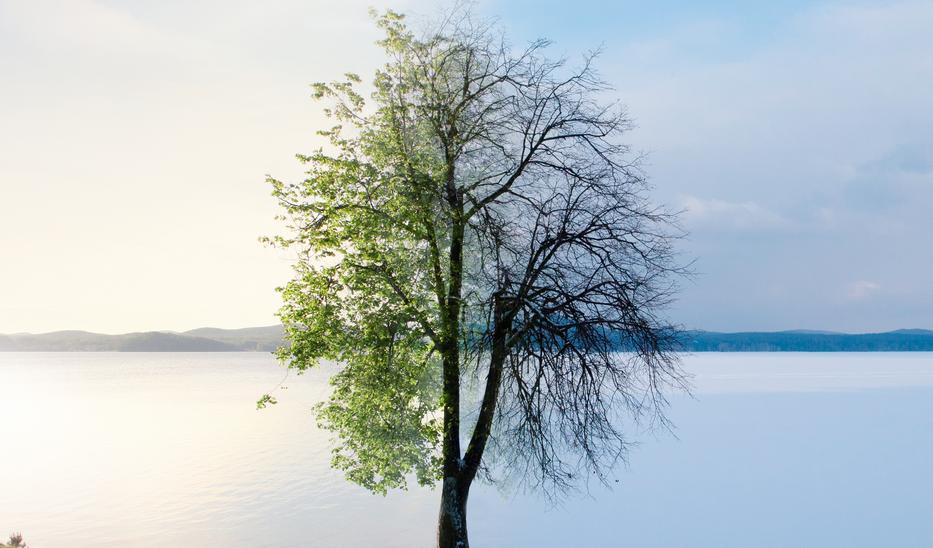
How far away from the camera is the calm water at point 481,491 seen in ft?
132

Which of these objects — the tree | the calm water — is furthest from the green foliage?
the calm water

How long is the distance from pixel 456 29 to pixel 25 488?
165 ft

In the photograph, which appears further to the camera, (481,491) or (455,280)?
(481,491)

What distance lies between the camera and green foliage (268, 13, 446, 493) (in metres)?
20.0

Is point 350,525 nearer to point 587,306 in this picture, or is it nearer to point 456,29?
point 587,306

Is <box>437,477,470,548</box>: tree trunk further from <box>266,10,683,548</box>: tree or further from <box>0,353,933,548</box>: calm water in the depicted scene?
<box>0,353,933,548</box>: calm water

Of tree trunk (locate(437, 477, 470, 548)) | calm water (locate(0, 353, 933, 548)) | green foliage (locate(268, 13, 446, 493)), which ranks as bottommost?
calm water (locate(0, 353, 933, 548))

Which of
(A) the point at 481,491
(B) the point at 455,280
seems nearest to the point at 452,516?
(B) the point at 455,280

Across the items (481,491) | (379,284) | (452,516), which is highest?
Answer: (379,284)

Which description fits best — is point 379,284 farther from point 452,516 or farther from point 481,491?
point 481,491

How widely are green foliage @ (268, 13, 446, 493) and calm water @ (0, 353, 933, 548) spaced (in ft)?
56.9

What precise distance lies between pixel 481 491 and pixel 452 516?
1348 inches

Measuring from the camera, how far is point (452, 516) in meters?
20.7

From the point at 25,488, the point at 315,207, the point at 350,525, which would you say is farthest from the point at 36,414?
the point at 315,207
